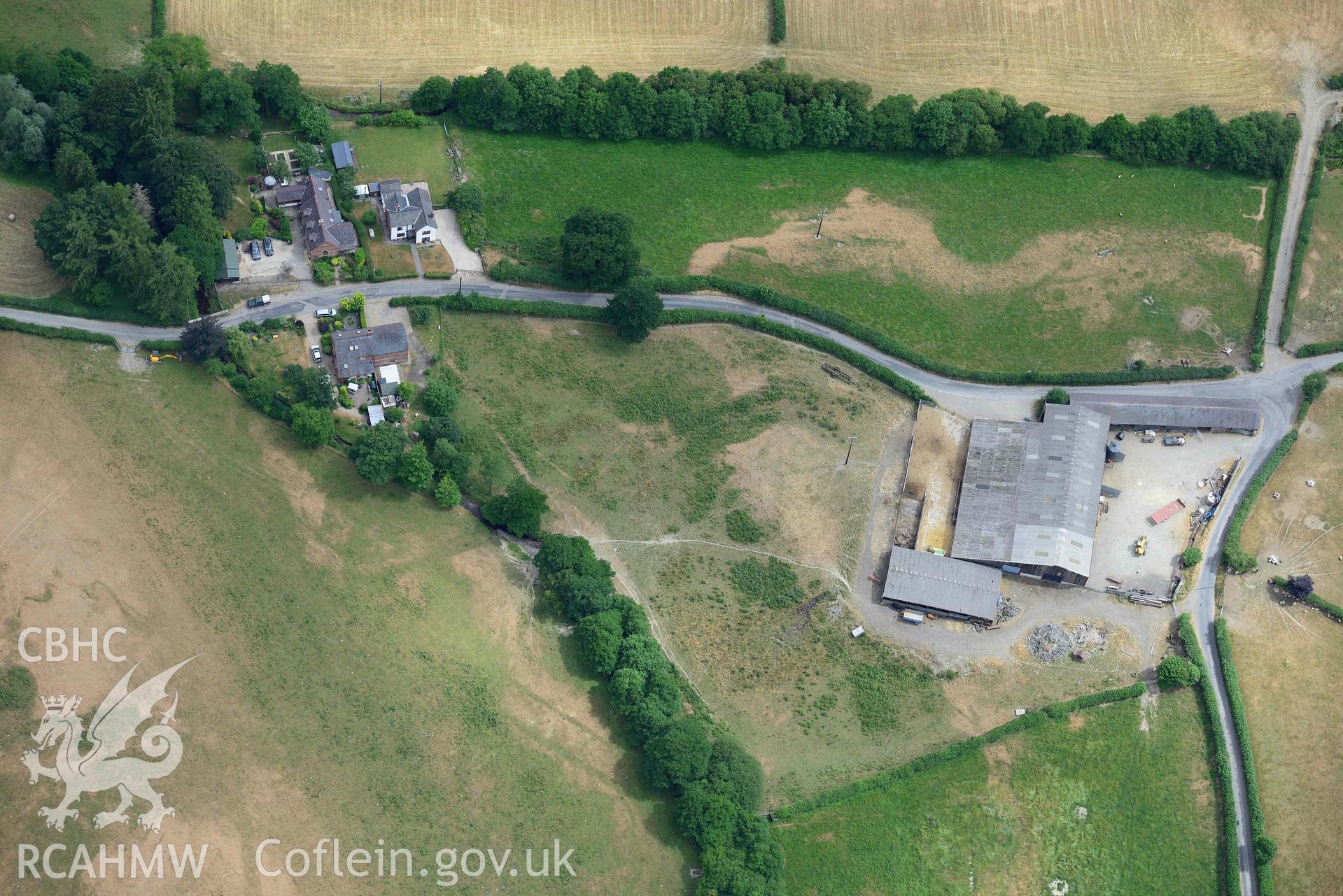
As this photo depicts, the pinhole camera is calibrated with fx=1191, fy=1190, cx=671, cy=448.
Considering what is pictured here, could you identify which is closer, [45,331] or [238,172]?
[45,331]

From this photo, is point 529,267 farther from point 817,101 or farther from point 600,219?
point 817,101

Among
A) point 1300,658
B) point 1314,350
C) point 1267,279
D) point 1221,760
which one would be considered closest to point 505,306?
point 1221,760

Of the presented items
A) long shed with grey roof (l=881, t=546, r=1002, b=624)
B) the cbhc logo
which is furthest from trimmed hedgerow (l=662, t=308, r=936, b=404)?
the cbhc logo

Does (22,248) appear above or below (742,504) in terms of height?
above

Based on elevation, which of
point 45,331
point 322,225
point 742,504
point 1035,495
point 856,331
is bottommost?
point 742,504

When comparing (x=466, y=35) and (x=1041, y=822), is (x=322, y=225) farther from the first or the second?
(x=1041, y=822)

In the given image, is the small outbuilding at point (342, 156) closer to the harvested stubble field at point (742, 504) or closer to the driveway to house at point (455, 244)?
the driveway to house at point (455, 244)

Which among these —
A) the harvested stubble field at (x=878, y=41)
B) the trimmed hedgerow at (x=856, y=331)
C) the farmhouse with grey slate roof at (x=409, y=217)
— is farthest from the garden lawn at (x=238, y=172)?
the trimmed hedgerow at (x=856, y=331)

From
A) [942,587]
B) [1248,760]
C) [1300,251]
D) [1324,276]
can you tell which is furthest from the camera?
[1300,251]
